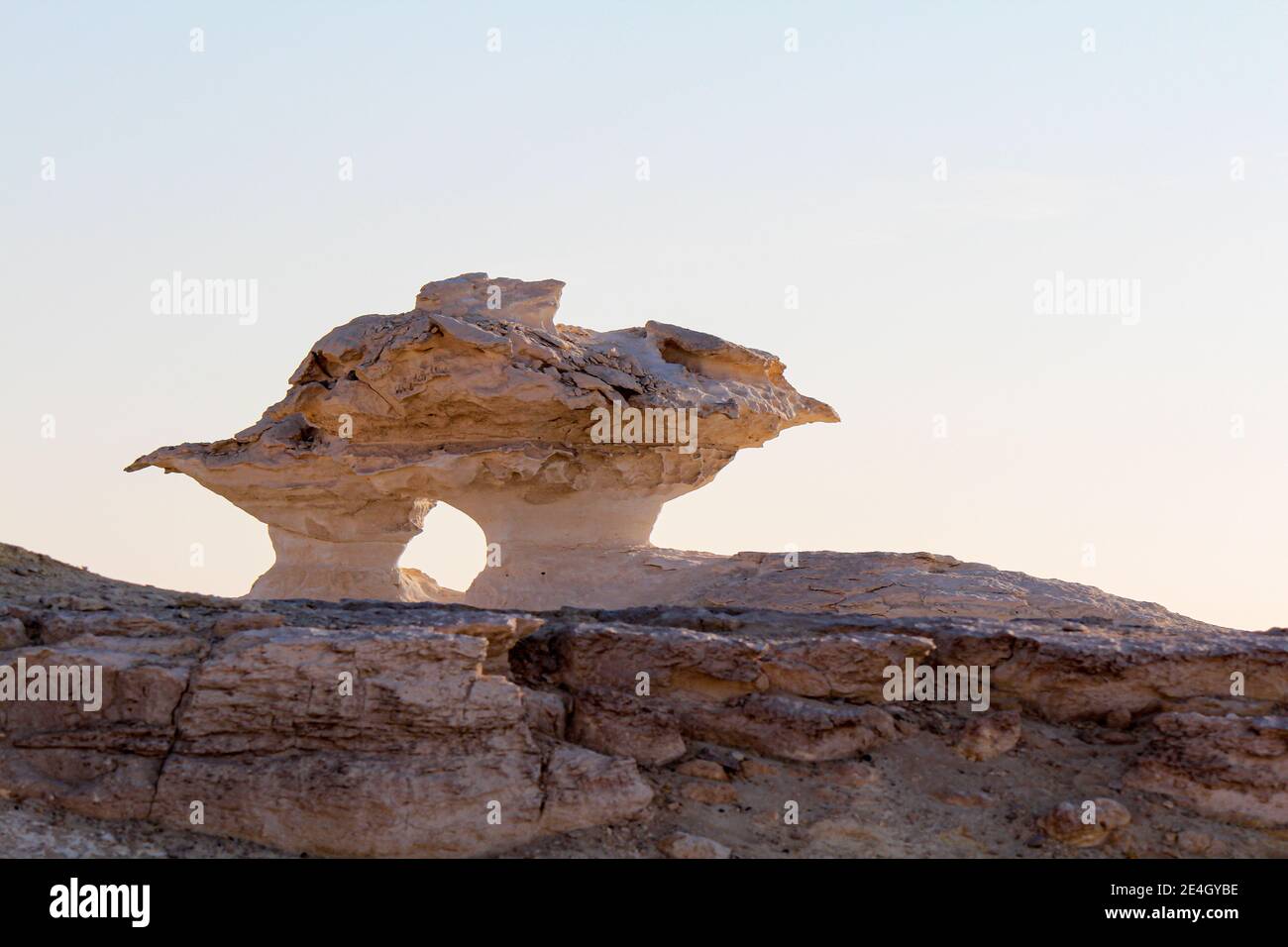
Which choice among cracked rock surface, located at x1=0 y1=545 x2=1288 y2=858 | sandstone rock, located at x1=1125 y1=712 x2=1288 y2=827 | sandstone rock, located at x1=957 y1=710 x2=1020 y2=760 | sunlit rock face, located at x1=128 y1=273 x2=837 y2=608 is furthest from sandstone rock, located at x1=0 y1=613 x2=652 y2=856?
sunlit rock face, located at x1=128 y1=273 x2=837 y2=608

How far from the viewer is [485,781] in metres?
8.77

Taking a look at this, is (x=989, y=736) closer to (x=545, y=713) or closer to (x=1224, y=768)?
(x=1224, y=768)

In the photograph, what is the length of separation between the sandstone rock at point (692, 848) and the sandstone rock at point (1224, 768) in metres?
2.74

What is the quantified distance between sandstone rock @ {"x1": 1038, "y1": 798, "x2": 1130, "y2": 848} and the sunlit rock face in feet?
31.3

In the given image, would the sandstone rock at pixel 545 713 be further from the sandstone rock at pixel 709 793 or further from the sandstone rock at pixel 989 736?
the sandstone rock at pixel 989 736

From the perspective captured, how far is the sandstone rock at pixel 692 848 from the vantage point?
8.67 meters

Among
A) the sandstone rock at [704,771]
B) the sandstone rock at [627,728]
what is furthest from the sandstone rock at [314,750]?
the sandstone rock at [704,771]

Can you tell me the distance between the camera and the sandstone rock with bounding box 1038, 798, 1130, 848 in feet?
29.6

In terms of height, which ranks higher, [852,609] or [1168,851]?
[852,609]

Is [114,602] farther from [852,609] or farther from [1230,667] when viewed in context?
[852,609]

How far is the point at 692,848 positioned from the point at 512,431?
34.9 feet

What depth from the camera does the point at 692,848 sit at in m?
8.69
